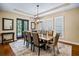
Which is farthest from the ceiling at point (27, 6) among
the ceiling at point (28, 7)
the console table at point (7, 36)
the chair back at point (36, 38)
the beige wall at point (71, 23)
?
the chair back at point (36, 38)

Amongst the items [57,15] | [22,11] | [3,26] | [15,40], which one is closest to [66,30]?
[57,15]

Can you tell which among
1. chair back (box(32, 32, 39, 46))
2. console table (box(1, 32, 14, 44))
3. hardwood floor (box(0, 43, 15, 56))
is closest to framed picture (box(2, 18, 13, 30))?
console table (box(1, 32, 14, 44))

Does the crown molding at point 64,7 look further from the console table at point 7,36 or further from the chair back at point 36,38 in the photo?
the console table at point 7,36

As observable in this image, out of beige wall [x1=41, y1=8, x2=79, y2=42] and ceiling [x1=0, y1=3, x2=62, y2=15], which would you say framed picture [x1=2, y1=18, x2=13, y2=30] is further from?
beige wall [x1=41, y1=8, x2=79, y2=42]

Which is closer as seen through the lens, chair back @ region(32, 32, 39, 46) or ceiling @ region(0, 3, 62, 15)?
ceiling @ region(0, 3, 62, 15)

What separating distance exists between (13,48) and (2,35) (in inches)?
16.5

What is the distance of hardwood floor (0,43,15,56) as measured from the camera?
1909mm

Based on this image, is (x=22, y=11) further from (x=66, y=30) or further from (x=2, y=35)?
(x=66, y=30)

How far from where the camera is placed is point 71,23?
1.97 meters

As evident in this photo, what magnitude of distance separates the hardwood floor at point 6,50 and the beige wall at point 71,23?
128 cm

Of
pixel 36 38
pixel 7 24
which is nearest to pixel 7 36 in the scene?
pixel 7 24

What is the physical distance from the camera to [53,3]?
187 cm

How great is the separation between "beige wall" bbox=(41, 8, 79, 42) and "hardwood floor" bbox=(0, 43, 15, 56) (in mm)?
1284

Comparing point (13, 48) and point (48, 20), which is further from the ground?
point (48, 20)
